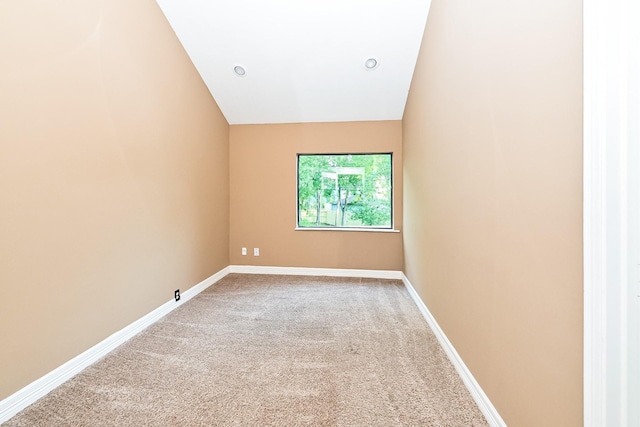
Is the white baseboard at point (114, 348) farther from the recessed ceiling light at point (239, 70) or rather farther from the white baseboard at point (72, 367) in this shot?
the recessed ceiling light at point (239, 70)

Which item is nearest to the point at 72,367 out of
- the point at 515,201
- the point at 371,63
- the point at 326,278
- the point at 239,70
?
the point at 515,201

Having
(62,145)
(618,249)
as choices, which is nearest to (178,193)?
(62,145)

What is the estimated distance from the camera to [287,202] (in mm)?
4070

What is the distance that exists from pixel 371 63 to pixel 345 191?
1.68m

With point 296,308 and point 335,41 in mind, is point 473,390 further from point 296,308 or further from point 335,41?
point 335,41

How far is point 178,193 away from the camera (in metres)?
2.85

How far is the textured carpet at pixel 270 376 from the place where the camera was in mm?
1406

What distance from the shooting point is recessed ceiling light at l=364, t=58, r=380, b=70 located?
9.90ft

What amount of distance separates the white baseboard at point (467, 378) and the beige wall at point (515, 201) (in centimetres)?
6

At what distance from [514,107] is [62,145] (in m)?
2.38

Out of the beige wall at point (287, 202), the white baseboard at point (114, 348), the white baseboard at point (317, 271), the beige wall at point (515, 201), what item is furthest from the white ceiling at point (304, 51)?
the white baseboard at point (114, 348)

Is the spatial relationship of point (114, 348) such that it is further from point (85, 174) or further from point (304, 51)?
point (304, 51)

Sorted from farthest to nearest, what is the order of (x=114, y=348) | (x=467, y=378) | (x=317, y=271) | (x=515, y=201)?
(x=317, y=271)
(x=114, y=348)
(x=467, y=378)
(x=515, y=201)

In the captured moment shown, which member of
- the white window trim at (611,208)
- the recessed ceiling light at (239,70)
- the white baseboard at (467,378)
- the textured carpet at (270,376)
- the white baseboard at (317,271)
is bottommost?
the textured carpet at (270,376)
